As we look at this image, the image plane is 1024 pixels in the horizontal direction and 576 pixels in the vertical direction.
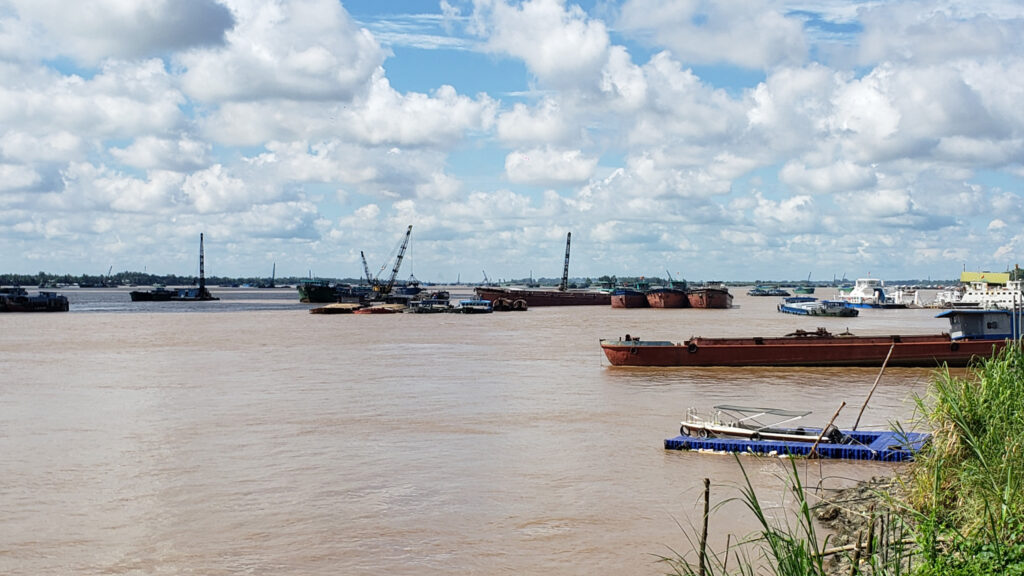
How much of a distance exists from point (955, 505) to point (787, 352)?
107 feet

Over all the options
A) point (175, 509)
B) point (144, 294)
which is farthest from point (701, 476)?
point (144, 294)

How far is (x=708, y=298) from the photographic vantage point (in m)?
132

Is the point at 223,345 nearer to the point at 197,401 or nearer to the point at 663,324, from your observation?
the point at 197,401

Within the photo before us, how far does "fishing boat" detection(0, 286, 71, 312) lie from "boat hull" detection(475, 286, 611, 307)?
6025 cm

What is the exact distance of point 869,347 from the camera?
4347cm

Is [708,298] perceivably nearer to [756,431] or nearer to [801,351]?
[801,351]

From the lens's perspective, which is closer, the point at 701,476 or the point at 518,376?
the point at 701,476

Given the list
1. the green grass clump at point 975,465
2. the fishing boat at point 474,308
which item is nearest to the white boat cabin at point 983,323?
the green grass clump at point 975,465

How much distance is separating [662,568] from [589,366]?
30.9 m

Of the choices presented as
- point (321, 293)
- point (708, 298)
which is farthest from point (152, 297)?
point (708, 298)

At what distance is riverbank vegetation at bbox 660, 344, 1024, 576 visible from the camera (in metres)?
7.68

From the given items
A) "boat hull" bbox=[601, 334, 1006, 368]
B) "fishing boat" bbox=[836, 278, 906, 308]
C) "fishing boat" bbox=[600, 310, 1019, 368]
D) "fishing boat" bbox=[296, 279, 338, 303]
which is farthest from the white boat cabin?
"fishing boat" bbox=[296, 279, 338, 303]

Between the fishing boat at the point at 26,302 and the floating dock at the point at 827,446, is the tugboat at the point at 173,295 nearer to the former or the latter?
the fishing boat at the point at 26,302

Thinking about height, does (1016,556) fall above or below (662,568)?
above
